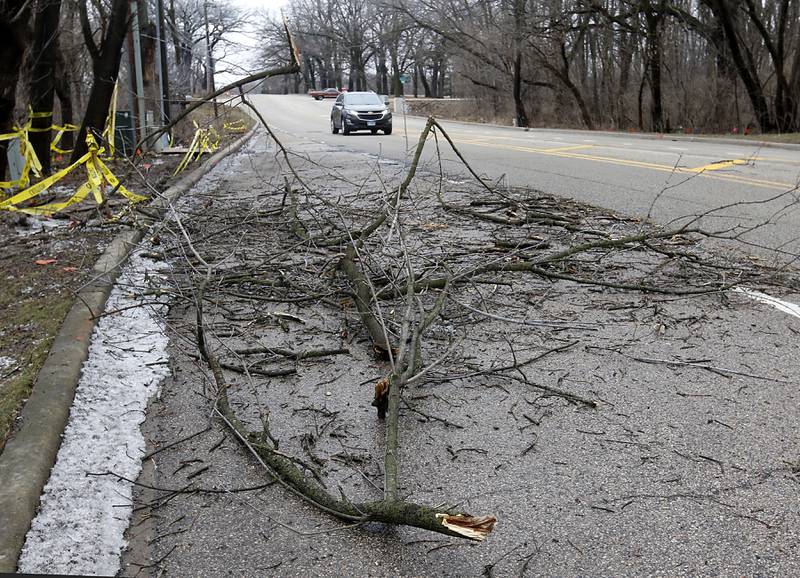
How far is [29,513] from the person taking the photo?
2.68m

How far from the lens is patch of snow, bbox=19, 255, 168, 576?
252 cm

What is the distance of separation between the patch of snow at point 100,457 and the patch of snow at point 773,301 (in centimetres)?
388

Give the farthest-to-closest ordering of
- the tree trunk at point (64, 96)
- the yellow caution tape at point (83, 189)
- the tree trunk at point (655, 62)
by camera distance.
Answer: the tree trunk at point (655, 62), the tree trunk at point (64, 96), the yellow caution tape at point (83, 189)

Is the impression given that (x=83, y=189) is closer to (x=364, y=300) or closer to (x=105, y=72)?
(x=364, y=300)

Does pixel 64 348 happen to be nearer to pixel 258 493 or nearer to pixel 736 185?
pixel 258 493

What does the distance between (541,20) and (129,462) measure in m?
34.2

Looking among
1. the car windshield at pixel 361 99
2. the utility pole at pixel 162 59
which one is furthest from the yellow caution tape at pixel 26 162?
the car windshield at pixel 361 99

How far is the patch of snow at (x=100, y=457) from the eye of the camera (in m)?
2.52

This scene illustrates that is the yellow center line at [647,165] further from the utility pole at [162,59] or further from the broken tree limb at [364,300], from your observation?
the utility pole at [162,59]

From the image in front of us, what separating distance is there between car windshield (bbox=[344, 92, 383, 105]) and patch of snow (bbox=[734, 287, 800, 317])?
2516cm

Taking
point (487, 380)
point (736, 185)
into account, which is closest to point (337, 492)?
point (487, 380)

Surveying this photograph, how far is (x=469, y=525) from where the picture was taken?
235 centimetres

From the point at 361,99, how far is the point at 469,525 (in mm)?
28625

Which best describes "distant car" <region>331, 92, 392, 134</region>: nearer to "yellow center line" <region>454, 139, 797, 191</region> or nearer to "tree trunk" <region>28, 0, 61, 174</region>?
"yellow center line" <region>454, 139, 797, 191</region>
